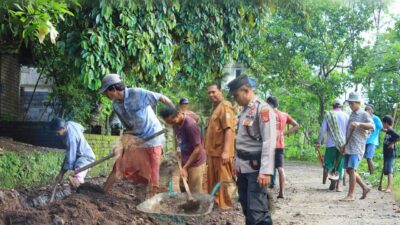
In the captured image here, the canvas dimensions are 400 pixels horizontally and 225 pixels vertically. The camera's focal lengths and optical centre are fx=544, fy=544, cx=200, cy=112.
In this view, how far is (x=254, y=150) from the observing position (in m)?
5.55

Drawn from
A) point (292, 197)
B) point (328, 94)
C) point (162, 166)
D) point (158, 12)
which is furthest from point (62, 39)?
→ point (328, 94)

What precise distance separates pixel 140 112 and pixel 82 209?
152cm

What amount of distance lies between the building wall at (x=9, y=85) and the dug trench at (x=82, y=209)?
8.16 meters

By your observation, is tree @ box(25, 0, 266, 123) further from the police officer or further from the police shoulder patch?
the police shoulder patch

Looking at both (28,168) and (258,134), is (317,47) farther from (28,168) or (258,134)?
(258,134)

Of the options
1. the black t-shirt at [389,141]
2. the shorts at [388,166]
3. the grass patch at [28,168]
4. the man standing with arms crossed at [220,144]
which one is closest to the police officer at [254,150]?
the man standing with arms crossed at [220,144]

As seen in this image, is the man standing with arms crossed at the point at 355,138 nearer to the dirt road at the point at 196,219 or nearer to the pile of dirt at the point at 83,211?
the dirt road at the point at 196,219

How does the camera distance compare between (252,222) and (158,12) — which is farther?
(158,12)

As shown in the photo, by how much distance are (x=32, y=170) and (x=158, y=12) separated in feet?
13.0

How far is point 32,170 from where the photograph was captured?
9859 millimetres

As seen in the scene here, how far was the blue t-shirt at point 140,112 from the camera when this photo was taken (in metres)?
7.22

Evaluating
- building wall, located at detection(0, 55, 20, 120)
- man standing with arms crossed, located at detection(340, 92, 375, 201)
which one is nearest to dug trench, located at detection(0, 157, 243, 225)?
man standing with arms crossed, located at detection(340, 92, 375, 201)

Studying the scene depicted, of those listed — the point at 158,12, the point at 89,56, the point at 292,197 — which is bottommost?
Answer: the point at 292,197

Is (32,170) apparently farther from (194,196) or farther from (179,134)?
(194,196)
